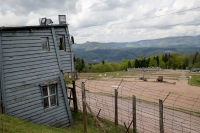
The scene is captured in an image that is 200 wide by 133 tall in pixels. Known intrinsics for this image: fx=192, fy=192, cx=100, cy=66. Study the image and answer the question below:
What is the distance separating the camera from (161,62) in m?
129

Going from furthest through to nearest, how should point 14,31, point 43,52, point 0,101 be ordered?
point 43,52 → point 14,31 → point 0,101

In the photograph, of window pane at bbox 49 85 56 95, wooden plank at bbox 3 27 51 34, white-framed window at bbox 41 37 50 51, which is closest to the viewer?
wooden plank at bbox 3 27 51 34

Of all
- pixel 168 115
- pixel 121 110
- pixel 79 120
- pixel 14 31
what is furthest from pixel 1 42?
pixel 168 115

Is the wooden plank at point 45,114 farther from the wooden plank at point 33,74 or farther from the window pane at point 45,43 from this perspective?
the window pane at point 45,43

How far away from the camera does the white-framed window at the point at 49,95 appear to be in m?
12.8

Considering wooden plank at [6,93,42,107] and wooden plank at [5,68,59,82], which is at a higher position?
wooden plank at [5,68,59,82]

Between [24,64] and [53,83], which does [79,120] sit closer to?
[53,83]

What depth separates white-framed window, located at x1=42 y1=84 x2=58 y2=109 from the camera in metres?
12.8

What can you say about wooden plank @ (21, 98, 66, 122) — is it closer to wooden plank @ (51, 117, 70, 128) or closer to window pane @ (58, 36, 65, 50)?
wooden plank @ (51, 117, 70, 128)

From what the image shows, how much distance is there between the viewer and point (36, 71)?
1213 cm

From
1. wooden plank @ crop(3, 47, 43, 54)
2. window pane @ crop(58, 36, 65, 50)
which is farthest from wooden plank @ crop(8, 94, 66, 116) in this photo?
window pane @ crop(58, 36, 65, 50)

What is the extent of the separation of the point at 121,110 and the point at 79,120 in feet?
18.4

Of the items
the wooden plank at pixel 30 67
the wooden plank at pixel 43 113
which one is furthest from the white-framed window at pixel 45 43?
the wooden plank at pixel 43 113

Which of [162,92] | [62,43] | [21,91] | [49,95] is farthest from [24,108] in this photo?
[162,92]
